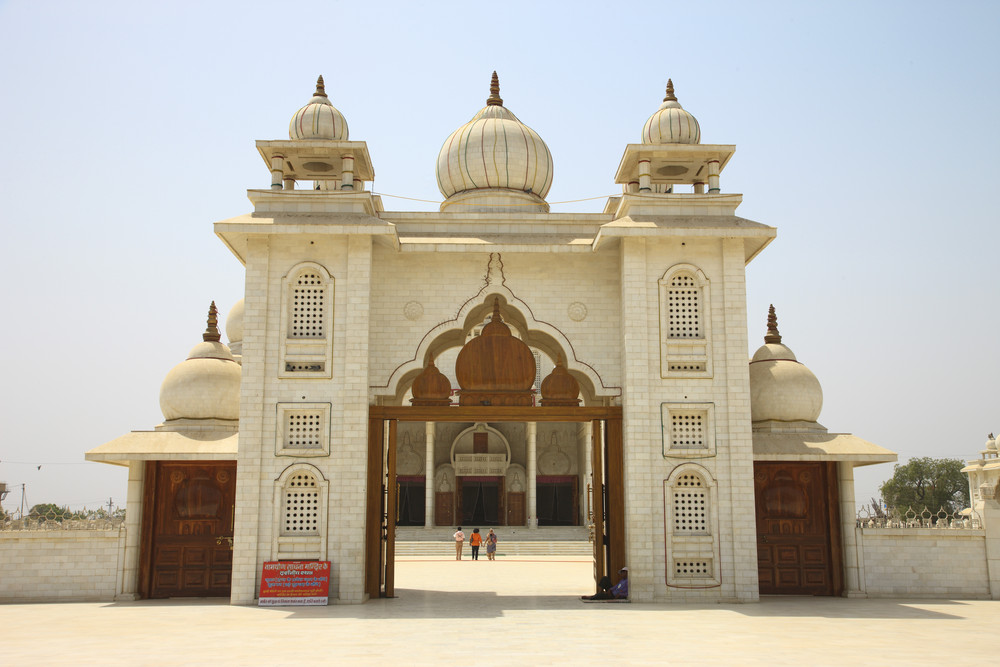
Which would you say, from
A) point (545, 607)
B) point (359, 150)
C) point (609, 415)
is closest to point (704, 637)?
point (545, 607)

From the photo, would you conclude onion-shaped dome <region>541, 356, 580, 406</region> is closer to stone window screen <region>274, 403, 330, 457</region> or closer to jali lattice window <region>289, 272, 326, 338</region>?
stone window screen <region>274, 403, 330, 457</region>

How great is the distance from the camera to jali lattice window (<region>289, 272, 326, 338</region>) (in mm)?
15750

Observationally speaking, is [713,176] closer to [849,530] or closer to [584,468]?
[849,530]

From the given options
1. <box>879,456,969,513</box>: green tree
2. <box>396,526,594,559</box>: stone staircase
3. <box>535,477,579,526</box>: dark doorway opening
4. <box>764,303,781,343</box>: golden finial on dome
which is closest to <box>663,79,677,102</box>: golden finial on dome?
<box>764,303,781,343</box>: golden finial on dome

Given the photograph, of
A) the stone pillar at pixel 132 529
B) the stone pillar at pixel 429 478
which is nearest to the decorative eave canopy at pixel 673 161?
the stone pillar at pixel 132 529

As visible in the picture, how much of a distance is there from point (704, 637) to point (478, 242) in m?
8.04

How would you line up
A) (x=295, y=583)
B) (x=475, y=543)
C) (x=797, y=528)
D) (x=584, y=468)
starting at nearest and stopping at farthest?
(x=295, y=583)
(x=797, y=528)
(x=475, y=543)
(x=584, y=468)

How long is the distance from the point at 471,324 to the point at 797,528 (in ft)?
23.2

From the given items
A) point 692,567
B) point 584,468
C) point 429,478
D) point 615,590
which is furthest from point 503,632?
point 584,468

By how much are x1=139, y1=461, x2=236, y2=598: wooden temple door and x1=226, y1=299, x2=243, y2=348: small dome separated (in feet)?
25.6

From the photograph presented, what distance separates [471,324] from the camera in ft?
56.1

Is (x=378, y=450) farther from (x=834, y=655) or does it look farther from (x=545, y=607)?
(x=834, y=655)

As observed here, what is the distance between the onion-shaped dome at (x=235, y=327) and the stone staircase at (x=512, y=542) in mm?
11738

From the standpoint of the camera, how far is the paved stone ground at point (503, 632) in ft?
30.9
